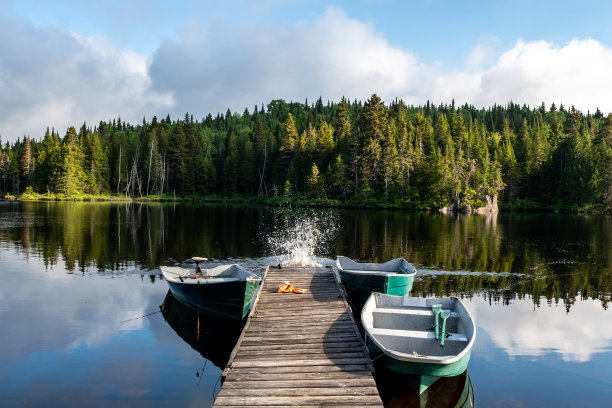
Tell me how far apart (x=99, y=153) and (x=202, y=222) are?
66022 millimetres

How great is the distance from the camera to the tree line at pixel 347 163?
7712 cm

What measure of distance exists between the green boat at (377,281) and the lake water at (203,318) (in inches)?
85.8

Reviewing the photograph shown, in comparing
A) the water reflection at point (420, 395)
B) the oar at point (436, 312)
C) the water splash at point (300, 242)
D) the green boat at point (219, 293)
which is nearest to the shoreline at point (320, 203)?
the water splash at point (300, 242)

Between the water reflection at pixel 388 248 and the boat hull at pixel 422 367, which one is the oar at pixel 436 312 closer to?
the boat hull at pixel 422 367

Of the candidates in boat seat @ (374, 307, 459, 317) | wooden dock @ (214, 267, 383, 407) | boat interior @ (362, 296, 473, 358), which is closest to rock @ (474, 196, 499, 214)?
wooden dock @ (214, 267, 383, 407)

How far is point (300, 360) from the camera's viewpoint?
8609mm

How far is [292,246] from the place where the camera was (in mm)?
30219

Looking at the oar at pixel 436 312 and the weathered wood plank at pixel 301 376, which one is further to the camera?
the oar at pixel 436 312

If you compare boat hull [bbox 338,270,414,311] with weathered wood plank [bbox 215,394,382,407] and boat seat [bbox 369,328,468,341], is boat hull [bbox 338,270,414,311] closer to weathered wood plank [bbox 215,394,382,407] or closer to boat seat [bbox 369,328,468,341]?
boat seat [bbox 369,328,468,341]

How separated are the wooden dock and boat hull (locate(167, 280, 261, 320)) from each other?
0.56 meters

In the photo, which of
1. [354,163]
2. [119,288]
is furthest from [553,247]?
[354,163]

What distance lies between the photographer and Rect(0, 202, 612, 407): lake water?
946cm

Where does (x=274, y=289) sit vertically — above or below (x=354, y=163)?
below

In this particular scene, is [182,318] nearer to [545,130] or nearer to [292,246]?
[292,246]
